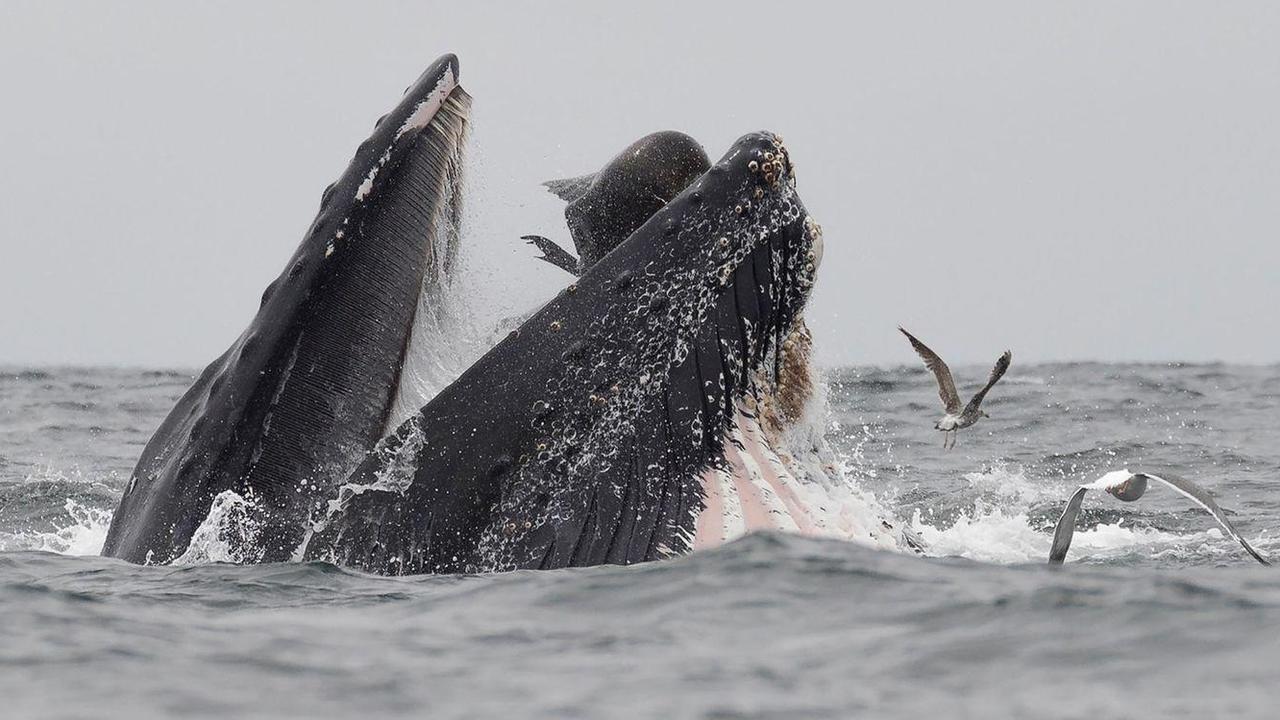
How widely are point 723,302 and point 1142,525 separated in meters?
5.97

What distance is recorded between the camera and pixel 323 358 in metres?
6.02

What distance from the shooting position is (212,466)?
19.2ft

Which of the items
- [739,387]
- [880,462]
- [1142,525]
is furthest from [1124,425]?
[739,387]

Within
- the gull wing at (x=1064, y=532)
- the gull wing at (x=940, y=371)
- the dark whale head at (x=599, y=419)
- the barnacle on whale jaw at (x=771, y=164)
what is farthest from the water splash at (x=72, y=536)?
the gull wing at (x=1064, y=532)

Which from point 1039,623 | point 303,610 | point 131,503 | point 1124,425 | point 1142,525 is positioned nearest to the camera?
point 1039,623

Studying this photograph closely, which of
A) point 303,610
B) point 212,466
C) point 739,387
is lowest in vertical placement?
point 303,610

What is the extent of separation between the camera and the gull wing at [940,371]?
350 inches

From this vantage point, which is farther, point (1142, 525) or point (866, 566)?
point (1142, 525)

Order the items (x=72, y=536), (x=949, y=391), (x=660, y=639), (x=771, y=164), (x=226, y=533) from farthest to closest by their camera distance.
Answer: (x=72, y=536)
(x=949, y=391)
(x=771, y=164)
(x=226, y=533)
(x=660, y=639)

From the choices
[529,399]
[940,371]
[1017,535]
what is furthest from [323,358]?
[1017,535]

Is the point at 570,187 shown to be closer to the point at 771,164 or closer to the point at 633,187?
the point at 633,187

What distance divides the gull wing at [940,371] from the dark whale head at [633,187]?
268 cm

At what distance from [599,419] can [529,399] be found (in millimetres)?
251

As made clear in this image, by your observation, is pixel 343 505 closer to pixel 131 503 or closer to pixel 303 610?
pixel 303 610
